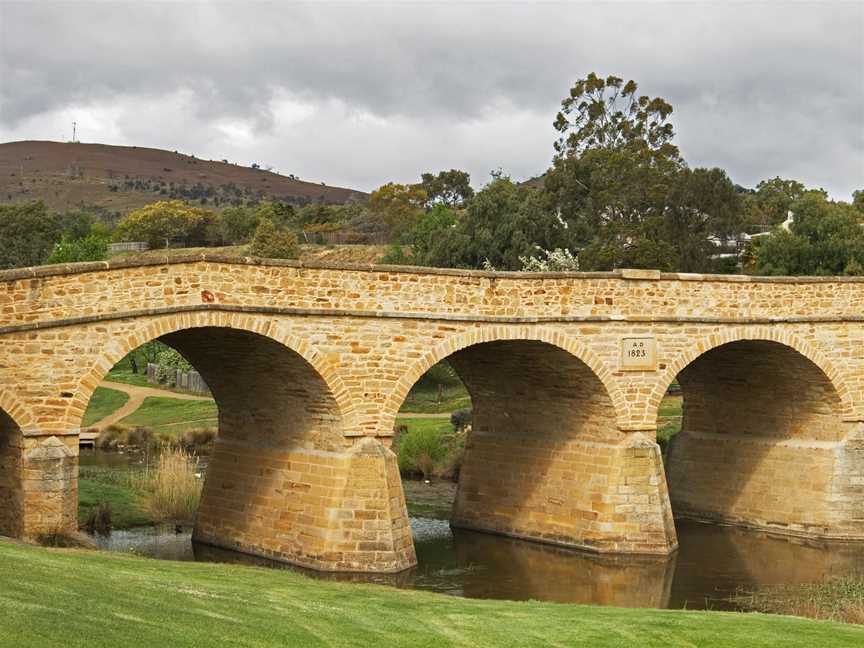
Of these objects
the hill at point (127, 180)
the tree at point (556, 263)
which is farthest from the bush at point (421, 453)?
the hill at point (127, 180)

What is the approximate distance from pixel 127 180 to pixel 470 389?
103 m

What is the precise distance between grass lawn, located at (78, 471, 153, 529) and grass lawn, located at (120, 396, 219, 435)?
9.89 m

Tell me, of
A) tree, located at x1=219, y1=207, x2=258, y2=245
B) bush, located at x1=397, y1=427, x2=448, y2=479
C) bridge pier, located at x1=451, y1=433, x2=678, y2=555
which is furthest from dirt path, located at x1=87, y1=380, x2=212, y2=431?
tree, located at x1=219, y1=207, x2=258, y2=245

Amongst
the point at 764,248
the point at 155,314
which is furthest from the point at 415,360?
the point at 764,248

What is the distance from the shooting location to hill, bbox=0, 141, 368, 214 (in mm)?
113812

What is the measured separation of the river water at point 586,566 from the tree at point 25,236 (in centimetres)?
4559

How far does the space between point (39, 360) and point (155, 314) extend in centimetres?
195

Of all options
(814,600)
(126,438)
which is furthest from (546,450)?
(126,438)

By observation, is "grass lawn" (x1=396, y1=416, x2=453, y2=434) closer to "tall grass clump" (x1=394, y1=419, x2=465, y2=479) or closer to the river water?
"tall grass clump" (x1=394, y1=419, x2=465, y2=479)

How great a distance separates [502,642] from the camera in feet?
43.7

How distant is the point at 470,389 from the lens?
26984 mm

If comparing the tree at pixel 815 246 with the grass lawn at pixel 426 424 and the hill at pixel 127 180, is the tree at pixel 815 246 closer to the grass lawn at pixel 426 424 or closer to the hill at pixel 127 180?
the grass lawn at pixel 426 424

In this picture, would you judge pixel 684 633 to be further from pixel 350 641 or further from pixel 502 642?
pixel 350 641

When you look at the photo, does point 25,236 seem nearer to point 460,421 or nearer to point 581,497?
point 460,421
